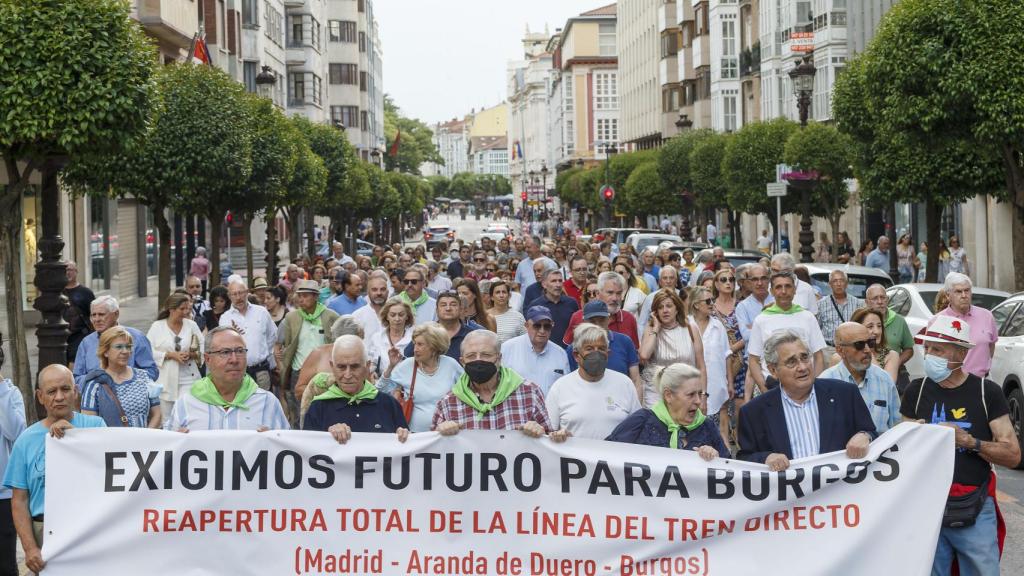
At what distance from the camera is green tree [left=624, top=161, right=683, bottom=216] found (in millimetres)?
66938

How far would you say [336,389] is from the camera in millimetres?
8086

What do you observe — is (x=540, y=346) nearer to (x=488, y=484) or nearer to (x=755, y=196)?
(x=488, y=484)

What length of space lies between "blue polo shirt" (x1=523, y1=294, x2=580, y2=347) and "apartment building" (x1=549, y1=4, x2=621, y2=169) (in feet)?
457

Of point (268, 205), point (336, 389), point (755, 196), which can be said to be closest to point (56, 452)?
point (336, 389)

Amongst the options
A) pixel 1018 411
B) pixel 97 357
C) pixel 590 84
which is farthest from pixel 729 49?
pixel 590 84

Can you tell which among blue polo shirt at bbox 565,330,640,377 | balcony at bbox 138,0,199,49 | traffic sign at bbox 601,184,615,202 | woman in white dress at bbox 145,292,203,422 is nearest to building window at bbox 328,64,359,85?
traffic sign at bbox 601,184,615,202

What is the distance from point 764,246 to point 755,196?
201cm

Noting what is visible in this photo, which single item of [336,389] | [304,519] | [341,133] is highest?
[341,133]

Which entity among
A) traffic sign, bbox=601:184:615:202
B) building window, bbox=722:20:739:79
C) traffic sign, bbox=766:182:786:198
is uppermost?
building window, bbox=722:20:739:79

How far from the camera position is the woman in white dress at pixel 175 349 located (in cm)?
1192

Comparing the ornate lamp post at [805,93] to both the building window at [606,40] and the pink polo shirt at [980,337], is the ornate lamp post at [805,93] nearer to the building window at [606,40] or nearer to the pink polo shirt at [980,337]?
the pink polo shirt at [980,337]

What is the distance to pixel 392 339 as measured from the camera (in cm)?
1148

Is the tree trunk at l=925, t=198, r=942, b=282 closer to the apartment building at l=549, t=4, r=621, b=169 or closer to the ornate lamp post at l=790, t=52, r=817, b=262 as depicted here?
the ornate lamp post at l=790, t=52, r=817, b=262

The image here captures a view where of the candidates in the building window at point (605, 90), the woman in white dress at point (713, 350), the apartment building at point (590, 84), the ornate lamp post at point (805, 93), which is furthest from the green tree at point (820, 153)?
the building window at point (605, 90)
